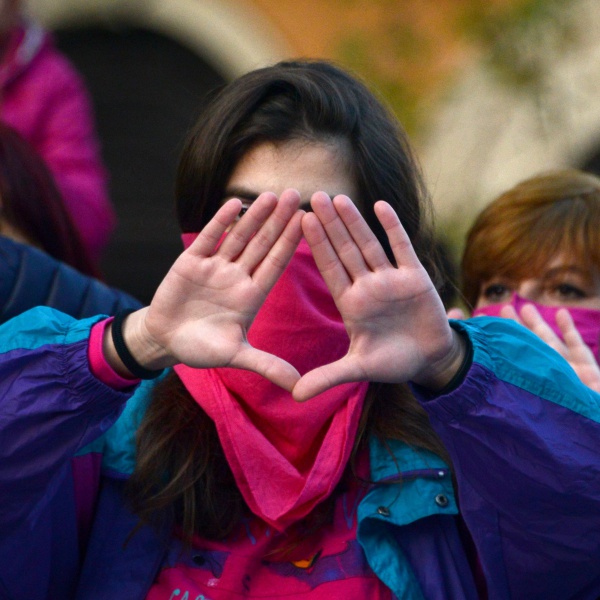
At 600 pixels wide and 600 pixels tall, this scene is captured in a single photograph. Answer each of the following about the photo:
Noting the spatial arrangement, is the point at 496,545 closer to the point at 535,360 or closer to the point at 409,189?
the point at 535,360

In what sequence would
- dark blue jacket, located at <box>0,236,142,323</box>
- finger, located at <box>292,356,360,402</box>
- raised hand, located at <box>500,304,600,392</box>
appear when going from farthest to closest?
1. dark blue jacket, located at <box>0,236,142,323</box>
2. raised hand, located at <box>500,304,600,392</box>
3. finger, located at <box>292,356,360,402</box>

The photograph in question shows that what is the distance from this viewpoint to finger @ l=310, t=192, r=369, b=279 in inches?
67.8

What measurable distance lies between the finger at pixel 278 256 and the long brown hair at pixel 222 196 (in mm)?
351

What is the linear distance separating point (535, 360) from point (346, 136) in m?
0.60

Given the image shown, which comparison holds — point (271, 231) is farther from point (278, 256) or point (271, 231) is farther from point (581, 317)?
point (581, 317)

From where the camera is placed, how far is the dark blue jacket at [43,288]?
7.96 ft

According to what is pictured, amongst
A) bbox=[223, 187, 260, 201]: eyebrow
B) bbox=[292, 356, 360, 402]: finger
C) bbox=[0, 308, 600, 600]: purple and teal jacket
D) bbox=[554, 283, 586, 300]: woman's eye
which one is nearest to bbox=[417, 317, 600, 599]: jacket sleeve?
bbox=[0, 308, 600, 600]: purple and teal jacket

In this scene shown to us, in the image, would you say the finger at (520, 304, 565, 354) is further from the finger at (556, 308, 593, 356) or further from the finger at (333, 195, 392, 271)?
the finger at (333, 195, 392, 271)

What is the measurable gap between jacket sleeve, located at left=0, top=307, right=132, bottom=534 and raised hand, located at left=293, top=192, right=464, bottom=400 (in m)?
0.40

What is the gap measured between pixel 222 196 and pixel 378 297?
0.51m

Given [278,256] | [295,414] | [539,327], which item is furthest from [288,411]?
[539,327]

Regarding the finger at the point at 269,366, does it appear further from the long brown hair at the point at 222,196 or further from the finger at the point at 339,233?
the long brown hair at the point at 222,196

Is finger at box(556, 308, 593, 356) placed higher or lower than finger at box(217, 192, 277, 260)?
lower

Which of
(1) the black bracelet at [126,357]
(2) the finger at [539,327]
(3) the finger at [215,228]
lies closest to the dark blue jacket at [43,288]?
(1) the black bracelet at [126,357]
